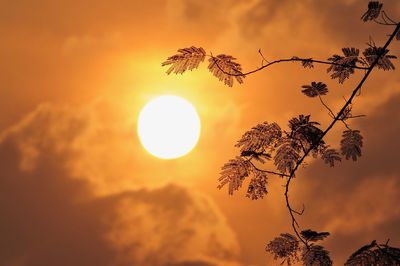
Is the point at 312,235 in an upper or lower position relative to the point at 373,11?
lower

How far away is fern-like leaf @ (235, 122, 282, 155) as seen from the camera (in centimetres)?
623

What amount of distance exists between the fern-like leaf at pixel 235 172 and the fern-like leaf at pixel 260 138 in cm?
18

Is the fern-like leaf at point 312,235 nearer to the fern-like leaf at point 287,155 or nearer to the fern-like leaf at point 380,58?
the fern-like leaf at point 287,155

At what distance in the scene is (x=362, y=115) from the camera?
5.65 m

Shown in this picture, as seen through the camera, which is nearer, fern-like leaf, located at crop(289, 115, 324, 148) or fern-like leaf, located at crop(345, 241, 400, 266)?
fern-like leaf, located at crop(345, 241, 400, 266)

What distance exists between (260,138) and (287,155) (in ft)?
1.36

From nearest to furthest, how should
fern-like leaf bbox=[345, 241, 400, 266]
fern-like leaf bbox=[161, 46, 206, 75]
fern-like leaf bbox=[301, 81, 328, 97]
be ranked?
fern-like leaf bbox=[345, 241, 400, 266], fern-like leaf bbox=[161, 46, 206, 75], fern-like leaf bbox=[301, 81, 328, 97]

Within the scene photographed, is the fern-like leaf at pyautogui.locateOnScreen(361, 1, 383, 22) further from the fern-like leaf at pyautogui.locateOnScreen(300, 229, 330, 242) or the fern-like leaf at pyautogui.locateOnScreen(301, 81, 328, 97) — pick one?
the fern-like leaf at pyautogui.locateOnScreen(300, 229, 330, 242)

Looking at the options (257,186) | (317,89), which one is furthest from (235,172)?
(317,89)

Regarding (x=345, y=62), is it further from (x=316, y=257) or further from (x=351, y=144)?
(x=316, y=257)

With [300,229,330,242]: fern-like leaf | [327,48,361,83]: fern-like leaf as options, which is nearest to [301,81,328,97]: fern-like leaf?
[327,48,361,83]: fern-like leaf

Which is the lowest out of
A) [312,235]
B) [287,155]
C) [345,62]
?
[312,235]

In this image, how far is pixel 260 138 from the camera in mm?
6242

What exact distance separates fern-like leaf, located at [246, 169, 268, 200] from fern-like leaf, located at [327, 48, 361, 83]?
1603 millimetres
